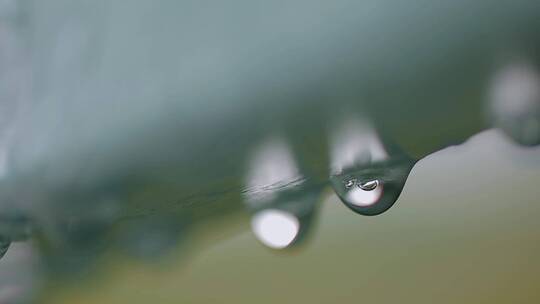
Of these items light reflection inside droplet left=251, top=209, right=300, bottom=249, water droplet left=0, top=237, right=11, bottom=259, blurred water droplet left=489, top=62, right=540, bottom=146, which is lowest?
blurred water droplet left=489, top=62, right=540, bottom=146

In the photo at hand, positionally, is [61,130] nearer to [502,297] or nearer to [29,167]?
[29,167]

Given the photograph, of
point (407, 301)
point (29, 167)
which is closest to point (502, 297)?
point (407, 301)

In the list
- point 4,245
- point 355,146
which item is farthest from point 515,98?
point 4,245

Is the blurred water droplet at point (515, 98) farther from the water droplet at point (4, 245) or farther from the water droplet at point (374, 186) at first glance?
the water droplet at point (4, 245)

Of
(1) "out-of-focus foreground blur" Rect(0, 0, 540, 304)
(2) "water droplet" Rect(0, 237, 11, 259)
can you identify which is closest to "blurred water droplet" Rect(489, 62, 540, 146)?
(1) "out-of-focus foreground blur" Rect(0, 0, 540, 304)

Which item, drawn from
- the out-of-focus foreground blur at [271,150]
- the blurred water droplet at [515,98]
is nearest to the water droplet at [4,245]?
the out-of-focus foreground blur at [271,150]

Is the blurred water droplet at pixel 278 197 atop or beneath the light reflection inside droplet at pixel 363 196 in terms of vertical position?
atop

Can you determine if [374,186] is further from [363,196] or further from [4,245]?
[4,245]

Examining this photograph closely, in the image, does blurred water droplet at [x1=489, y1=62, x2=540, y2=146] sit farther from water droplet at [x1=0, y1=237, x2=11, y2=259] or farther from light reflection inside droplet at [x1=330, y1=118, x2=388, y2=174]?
water droplet at [x1=0, y1=237, x2=11, y2=259]
